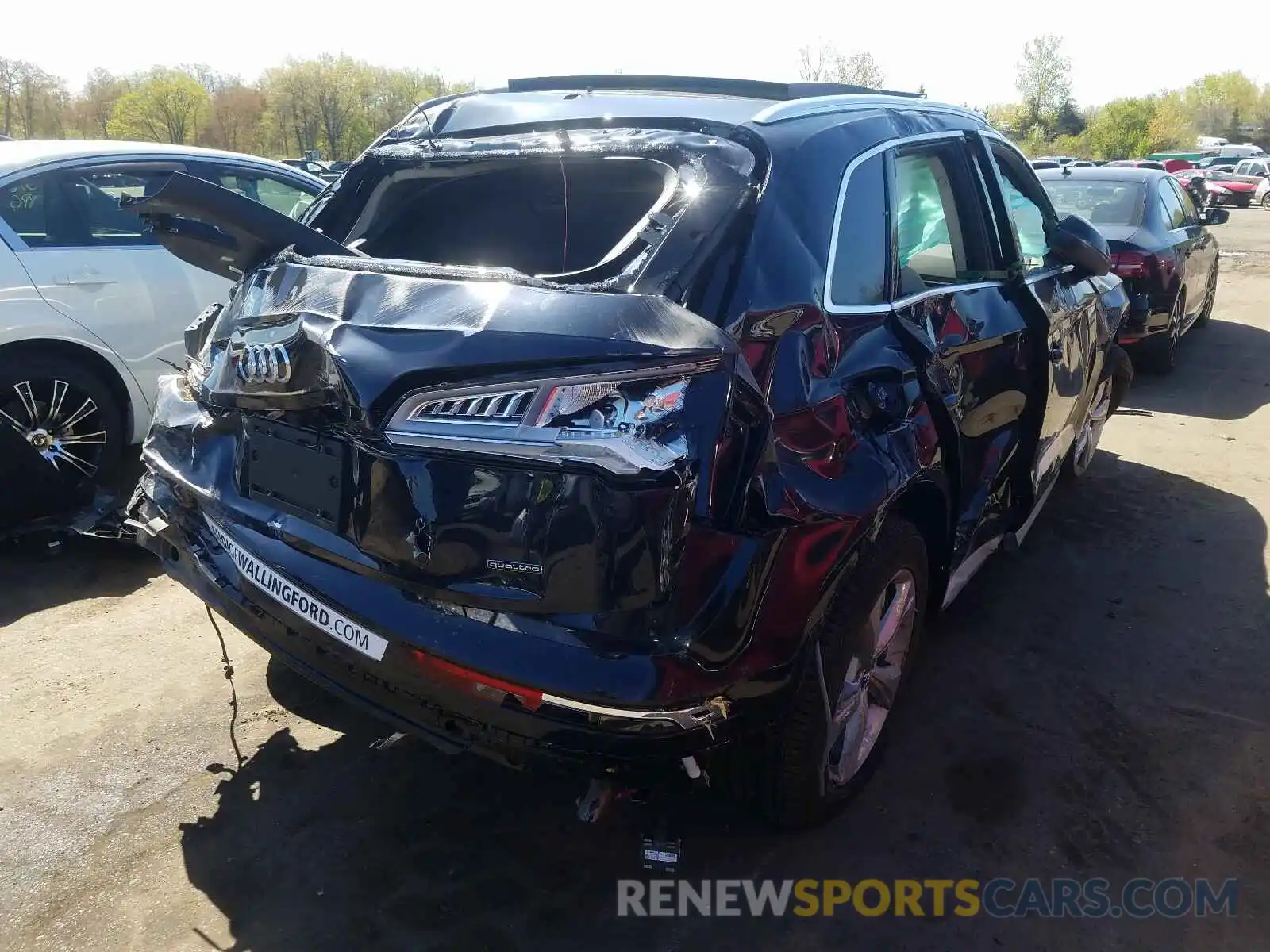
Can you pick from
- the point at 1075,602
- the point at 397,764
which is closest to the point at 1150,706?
the point at 1075,602

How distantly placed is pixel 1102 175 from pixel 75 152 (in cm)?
783

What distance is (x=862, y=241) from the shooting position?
2.45 m

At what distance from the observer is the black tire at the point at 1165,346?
793cm

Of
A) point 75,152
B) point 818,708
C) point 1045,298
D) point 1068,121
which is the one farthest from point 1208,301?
point 1068,121

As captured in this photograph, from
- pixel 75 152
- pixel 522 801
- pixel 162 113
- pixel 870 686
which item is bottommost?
pixel 522 801

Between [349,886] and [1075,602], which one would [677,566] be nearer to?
[349,886]

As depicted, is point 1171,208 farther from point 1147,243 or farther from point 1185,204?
point 1147,243

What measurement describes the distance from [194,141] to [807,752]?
61.0m

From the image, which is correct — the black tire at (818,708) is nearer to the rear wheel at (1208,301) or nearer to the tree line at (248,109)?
the rear wheel at (1208,301)

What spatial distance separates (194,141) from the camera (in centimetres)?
5431

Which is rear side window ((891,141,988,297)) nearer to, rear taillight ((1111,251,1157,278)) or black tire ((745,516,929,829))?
black tire ((745,516,929,829))

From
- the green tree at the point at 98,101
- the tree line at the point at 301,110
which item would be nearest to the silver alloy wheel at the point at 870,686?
the tree line at the point at 301,110

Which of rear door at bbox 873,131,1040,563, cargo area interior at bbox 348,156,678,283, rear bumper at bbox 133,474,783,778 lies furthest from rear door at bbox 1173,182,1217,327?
rear bumper at bbox 133,474,783,778

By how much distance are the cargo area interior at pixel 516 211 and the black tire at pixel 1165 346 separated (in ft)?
22.5
